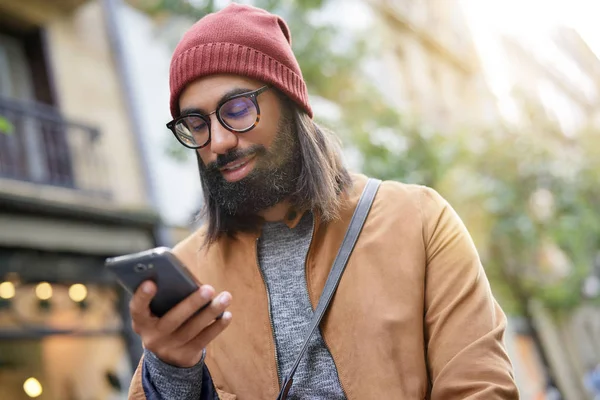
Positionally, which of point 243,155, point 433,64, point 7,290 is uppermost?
point 243,155

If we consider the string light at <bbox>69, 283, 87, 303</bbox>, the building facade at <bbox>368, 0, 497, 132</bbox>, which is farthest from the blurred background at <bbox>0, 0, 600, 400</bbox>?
the building facade at <bbox>368, 0, 497, 132</bbox>

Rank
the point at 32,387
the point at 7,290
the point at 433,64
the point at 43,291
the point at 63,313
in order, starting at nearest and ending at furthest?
the point at 32,387, the point at 7,290, the point at 43,291, the point at 63,313, the point at 433,64

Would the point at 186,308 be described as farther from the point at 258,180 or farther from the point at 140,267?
the point at 258,180

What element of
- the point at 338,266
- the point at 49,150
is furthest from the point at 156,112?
the point at 338,266

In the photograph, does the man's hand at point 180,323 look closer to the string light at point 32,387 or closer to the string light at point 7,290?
the string light at point 32,387

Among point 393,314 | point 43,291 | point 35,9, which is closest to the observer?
point 393,314

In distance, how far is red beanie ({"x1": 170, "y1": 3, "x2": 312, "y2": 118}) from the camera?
7.07ft

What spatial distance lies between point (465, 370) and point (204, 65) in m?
1.23

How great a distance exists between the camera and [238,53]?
2.17 meters

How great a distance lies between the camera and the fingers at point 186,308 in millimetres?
1605

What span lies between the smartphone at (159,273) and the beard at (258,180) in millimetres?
565

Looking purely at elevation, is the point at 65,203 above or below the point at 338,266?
below

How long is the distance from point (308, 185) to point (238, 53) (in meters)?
0.49

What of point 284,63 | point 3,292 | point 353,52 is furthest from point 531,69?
point 284,63
